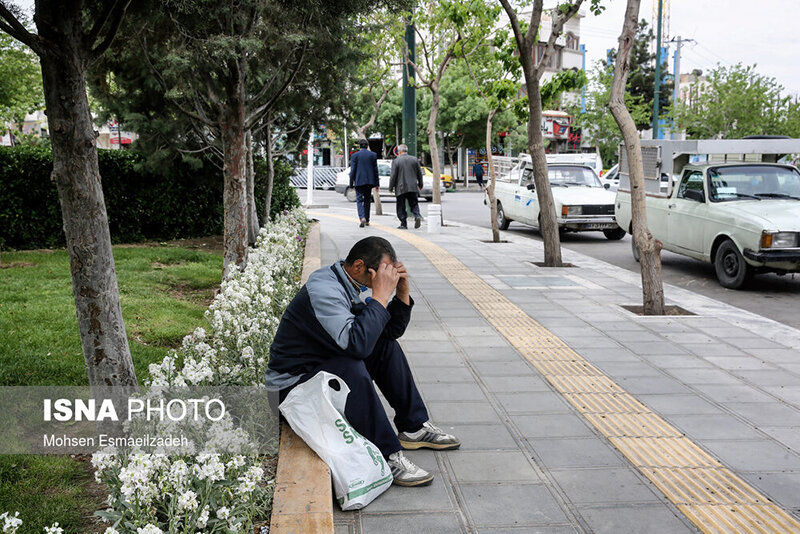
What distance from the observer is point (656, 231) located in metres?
11.8

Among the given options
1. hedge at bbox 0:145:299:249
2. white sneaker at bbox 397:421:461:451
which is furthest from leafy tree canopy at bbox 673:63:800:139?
white sneaker at bbox 397:421:461:451

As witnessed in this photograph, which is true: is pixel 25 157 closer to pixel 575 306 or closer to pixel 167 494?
pixel 575 306

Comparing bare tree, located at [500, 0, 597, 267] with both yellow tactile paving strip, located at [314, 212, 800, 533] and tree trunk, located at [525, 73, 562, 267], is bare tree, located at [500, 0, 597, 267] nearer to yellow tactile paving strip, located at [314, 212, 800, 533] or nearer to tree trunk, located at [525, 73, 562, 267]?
tree trunk, located at [525, 73, 562, 267]

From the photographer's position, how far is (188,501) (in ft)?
9.00

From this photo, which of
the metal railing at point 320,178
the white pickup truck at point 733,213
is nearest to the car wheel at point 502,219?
the white pickup truck at point 733,213

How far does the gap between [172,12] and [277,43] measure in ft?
10.4

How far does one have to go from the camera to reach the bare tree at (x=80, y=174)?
3.64m

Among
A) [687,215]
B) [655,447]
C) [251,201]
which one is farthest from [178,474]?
[687,215]

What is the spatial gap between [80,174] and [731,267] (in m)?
9.05

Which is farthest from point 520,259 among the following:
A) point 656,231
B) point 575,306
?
point 575,306

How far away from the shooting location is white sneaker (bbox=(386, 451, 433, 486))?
3.74 metres

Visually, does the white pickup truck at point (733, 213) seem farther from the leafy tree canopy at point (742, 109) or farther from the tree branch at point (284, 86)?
the leafy tree canopy at point (742, 109)

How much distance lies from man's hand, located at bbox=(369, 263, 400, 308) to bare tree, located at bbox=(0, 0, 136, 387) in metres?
1.33

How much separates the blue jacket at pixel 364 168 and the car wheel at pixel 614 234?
207 inches
